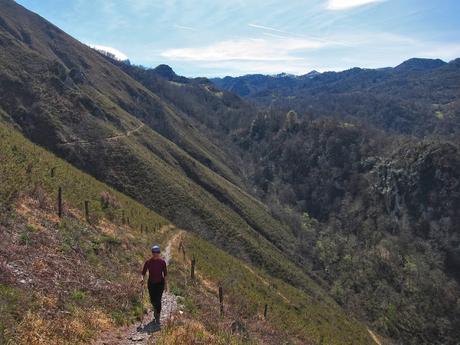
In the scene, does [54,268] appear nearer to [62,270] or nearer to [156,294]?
[62,270]

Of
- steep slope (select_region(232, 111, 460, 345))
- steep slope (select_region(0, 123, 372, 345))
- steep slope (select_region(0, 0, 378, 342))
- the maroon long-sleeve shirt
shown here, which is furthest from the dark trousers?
steep slope (select_region(232, 111, 460, 345))

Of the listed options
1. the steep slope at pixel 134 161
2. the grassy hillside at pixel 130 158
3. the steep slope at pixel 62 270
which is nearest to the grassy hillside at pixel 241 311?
the steep slope at pixel 62 270

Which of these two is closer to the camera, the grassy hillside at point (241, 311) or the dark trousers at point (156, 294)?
the dark trousers at point (156, 294)

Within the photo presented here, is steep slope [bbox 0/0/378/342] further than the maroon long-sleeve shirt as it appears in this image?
Yes

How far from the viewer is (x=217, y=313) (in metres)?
22.0

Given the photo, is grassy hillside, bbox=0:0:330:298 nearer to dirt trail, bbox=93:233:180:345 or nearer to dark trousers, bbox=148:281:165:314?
dirt trail, bbox=93:233:180:345

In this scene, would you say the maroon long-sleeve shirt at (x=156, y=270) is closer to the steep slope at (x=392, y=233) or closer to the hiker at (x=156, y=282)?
the hiker at (x=156, y=282)

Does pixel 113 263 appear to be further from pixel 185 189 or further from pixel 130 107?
pixel 130 107

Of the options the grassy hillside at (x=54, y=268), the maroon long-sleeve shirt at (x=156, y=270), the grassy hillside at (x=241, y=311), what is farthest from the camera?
the grassy hillside at (x=241, y=311)

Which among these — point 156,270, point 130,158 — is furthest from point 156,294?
point 130,158

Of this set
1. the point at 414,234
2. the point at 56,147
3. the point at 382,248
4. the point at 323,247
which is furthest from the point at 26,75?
the point at 414,234

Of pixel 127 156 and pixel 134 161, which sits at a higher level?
pixel 127 156

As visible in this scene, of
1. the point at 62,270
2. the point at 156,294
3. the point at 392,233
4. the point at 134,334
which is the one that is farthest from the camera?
→ the point at 392,233

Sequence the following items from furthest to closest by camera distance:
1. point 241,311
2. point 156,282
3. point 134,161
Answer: point 134,161 < point 241,311 < point 156,282
